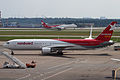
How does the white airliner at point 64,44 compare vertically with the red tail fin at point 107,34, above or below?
below

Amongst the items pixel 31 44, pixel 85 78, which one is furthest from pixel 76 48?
pixel 85 78

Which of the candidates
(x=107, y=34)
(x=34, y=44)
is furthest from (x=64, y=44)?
(x=107, y=34)

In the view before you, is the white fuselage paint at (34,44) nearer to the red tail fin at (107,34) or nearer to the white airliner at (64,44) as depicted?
the white airliner at (64,44)

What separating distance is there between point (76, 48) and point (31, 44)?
9.71m

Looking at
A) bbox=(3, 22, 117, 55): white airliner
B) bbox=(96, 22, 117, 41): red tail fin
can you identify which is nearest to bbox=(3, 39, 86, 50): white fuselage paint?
bbox=(3, 22, 117, 55): white airliner

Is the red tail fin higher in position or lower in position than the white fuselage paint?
higher

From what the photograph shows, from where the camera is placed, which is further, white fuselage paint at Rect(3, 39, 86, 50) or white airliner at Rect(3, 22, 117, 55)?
white fuselage paint at Rect(3, 39, 86, 50)

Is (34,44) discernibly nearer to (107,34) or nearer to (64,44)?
(64,44)

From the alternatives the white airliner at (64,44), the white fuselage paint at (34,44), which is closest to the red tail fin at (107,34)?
the white airliner at (64,44)

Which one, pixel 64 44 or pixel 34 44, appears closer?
pixel 34 44

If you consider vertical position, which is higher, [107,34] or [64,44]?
[107,34]

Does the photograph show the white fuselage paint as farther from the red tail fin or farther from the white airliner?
Answer: the red tail fin

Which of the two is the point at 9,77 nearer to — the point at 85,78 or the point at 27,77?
the point at 27,77

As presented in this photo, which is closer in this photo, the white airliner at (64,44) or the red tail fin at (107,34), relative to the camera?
the white airliner at (64,44)
